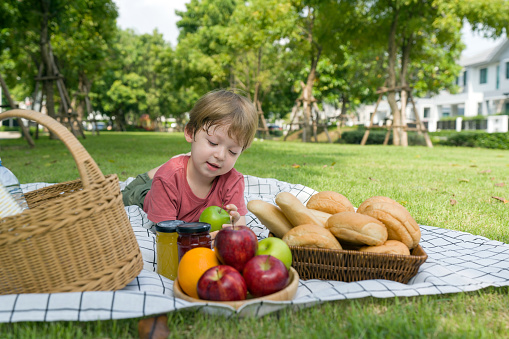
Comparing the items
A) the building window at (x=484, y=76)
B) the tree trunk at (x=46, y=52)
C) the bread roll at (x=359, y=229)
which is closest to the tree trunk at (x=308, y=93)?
the tree trunk at (x=46, y=52)

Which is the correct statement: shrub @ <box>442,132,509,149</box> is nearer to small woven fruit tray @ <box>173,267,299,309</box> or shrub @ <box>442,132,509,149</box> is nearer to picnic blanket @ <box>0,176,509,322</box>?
picnic blanket @ <box>0,176,509,322</box>

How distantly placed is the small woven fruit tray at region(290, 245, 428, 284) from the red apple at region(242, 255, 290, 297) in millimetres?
295

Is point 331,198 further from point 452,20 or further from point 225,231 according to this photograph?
point 452,20

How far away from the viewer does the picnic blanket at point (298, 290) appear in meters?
1.54

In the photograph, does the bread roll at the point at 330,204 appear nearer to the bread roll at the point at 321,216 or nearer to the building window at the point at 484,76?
the bread roll at the point at 321,216

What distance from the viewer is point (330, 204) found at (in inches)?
95.2

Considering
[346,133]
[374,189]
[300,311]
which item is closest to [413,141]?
[346,133]

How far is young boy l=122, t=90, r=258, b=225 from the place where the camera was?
2.43 meters

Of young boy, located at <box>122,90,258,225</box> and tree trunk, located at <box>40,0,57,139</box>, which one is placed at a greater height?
tree trunk, located at <box>40,0,57,139</box>

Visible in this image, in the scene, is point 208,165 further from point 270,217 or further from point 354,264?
point 354,264

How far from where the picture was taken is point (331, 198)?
2.46 meters

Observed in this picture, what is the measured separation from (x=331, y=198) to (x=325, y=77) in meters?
23.1

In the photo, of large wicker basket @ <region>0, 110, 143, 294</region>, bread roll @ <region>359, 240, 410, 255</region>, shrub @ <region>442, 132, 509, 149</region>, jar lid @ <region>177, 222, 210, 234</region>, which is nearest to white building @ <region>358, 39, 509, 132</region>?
shrub @ <region>442, 132, 509, 149</region>

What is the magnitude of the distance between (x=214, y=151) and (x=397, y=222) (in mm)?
1118
